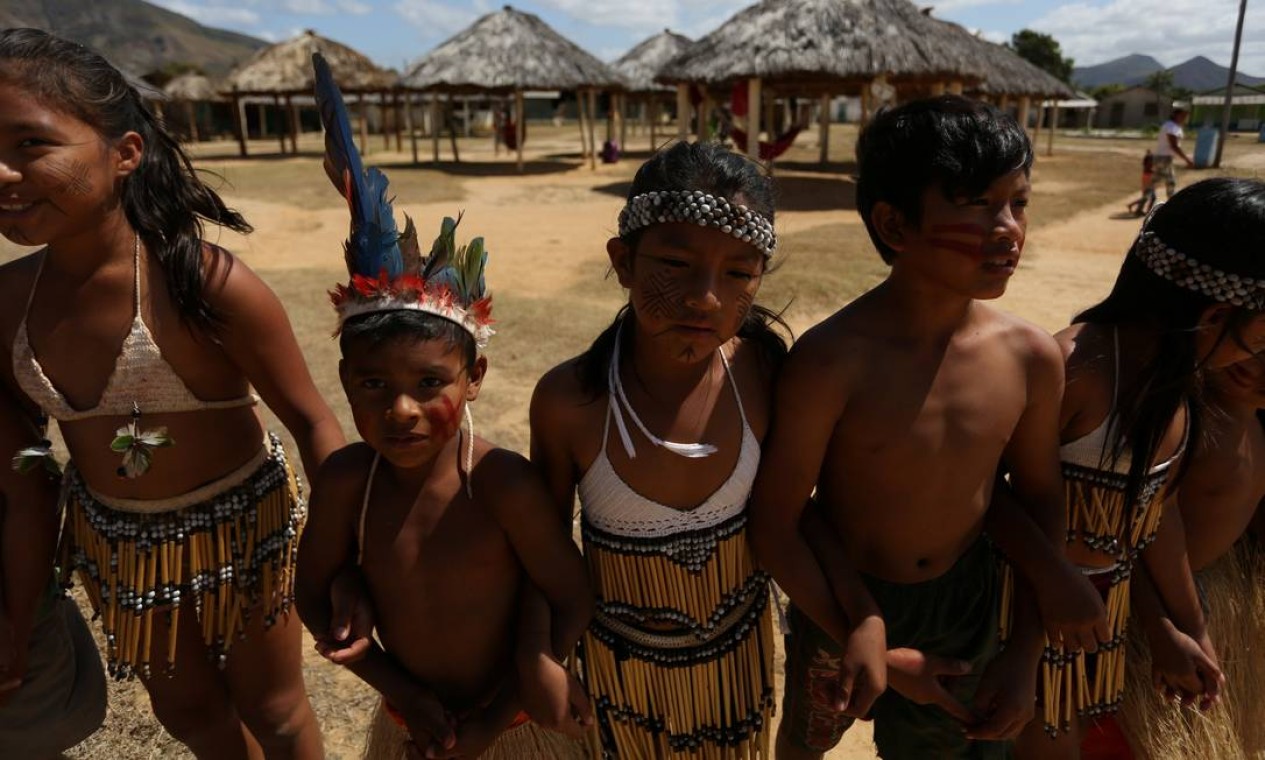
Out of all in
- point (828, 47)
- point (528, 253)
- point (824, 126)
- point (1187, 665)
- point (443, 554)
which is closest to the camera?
point (443, 554)

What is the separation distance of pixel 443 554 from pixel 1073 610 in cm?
125

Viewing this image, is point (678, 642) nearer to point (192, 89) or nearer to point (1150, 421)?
point (1150, 421)

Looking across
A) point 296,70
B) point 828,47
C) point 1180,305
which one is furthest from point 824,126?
point 1180,305

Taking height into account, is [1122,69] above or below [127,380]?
above

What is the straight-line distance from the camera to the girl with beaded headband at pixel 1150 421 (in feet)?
5.25

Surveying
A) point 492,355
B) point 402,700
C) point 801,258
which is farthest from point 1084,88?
point 402,700

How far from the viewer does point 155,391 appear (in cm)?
163

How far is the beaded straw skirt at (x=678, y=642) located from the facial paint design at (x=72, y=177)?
1.18 meters

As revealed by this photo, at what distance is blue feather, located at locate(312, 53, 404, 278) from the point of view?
1.46 metres

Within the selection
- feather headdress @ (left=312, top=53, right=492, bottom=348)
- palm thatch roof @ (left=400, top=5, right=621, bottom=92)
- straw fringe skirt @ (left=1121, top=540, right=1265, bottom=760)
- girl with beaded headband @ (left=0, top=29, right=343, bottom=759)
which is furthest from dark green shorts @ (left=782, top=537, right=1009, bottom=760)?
palm thatch roof @ (left=400, top=5, right=621, bottom=92)

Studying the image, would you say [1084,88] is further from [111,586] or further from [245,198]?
[111,586]

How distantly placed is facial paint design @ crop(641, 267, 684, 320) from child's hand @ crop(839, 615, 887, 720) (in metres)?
0.70

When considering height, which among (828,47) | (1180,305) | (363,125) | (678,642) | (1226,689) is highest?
(828,47)

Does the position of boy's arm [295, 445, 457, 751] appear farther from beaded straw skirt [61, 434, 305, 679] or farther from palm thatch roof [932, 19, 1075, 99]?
palm thatch roof [932, 19, 1075, 99]
